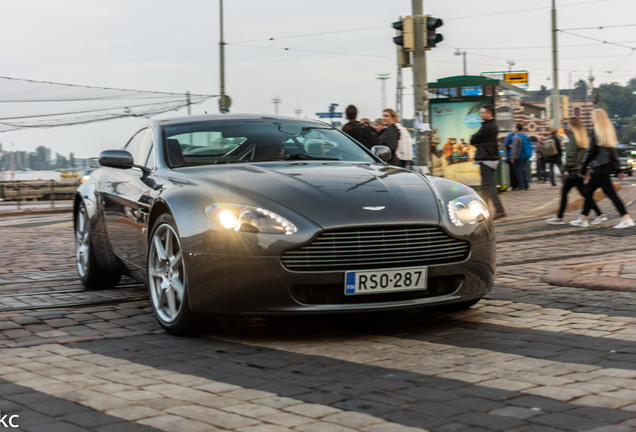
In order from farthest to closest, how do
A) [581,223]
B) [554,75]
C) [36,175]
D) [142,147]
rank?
Result: [554,75]
[36,175]
[581,223]
[142,147]

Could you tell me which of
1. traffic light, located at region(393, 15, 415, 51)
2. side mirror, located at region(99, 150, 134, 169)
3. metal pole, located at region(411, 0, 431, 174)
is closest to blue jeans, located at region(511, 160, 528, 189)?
metal pole, located at region(411, 0, 431, 174)

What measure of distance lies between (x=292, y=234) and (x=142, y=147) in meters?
2.47

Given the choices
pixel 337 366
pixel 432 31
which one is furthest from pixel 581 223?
pixel 337 366

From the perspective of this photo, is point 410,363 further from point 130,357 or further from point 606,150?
point 606,150

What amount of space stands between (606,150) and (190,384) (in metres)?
9.51

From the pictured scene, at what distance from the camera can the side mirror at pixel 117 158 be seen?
6414 millimetres

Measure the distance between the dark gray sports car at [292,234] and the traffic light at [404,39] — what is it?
793cm

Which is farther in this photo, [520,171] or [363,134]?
[520,171]

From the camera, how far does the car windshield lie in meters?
6.36

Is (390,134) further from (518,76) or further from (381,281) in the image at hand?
(518,76)

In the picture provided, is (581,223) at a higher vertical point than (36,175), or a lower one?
lower

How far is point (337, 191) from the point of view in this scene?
5.29 m

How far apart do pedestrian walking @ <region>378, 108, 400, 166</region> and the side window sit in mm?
7194

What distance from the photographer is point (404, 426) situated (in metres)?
3.31
